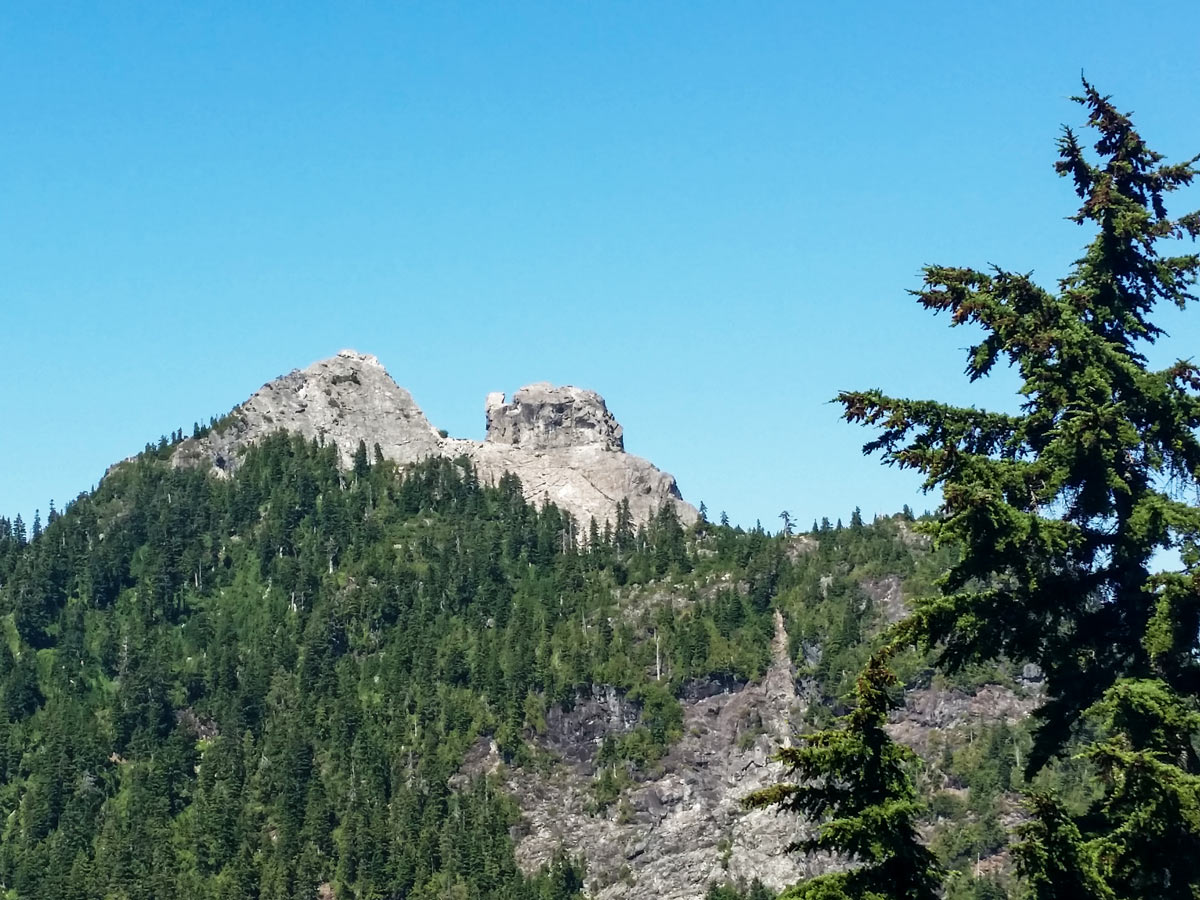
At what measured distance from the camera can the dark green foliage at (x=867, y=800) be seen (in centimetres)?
2817

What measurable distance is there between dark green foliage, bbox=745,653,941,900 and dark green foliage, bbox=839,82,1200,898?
1.80 meters

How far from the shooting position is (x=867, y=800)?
2872 cm

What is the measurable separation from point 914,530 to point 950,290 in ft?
16.3

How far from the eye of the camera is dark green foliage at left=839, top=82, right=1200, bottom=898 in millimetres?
27562

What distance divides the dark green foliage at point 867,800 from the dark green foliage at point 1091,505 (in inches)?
70.7

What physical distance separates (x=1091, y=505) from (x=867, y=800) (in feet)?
22.4

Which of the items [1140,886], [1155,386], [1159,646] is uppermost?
[1155,386]

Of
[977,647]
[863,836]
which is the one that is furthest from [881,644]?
[863,836]

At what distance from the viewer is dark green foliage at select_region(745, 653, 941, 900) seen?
28.2 meters

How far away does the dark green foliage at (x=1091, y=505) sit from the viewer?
27562 mm

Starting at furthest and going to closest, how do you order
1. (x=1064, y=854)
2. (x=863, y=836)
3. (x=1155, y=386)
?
(x=1155, y=386) → (x=863, y=836) → (x=1064, y=854)

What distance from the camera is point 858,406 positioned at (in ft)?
103

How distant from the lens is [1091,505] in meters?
30.1

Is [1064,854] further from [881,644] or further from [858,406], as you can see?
[858,406]
